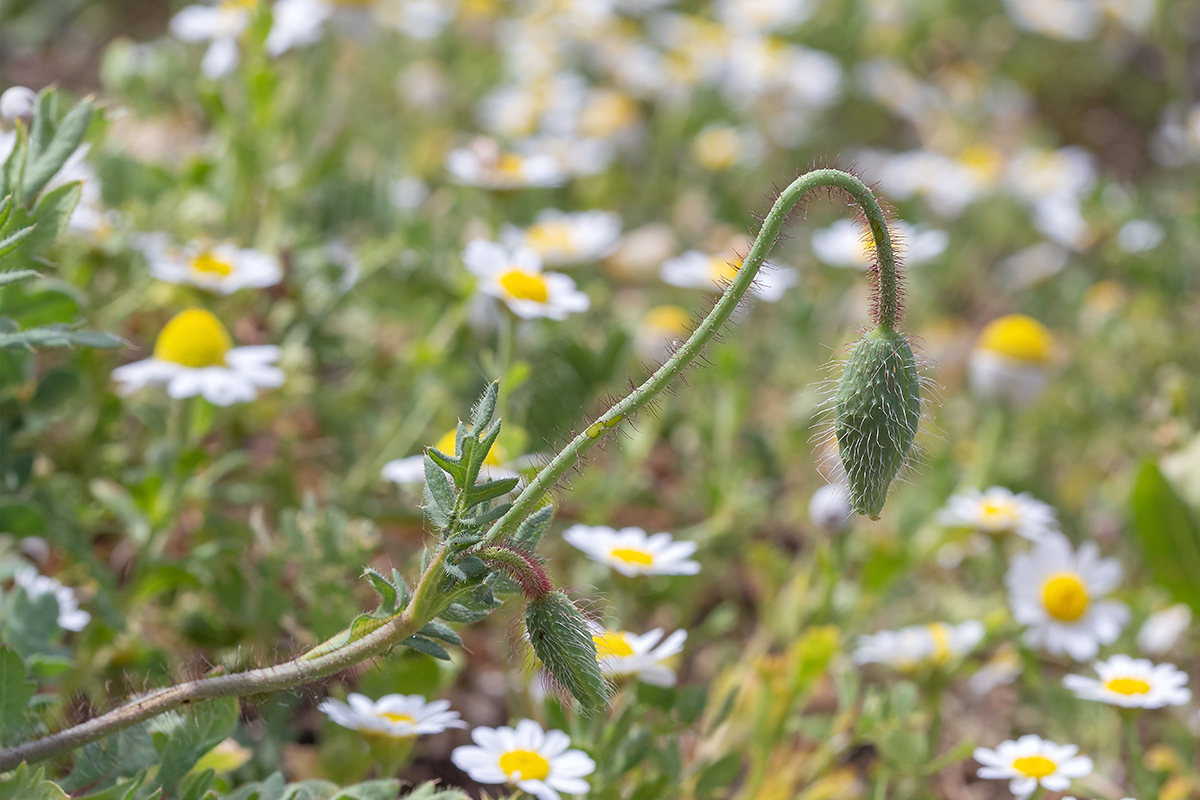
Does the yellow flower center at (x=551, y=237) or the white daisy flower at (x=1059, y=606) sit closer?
the white daisy flower at (x=1059, y=606)

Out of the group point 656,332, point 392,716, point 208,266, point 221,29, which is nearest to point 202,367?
point 208,266

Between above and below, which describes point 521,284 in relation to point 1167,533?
above

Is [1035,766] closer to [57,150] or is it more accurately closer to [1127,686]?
[1127,686]

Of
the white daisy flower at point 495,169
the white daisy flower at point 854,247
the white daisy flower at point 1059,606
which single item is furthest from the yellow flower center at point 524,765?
the white daisy flower at point 854,247

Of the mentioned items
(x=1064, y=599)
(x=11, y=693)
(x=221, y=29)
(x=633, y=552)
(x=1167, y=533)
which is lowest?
(x=1167, y=533)

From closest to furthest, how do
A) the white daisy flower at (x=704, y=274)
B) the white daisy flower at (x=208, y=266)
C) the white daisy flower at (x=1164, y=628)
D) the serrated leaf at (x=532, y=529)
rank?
1. the serrated leaf at (x=532, y=529)
2. the white daisy flower at (x=208, y=266)
3. the white daisy flower at (x=1164, y=628)
4. the white daisy flower at (x=704, y=274)

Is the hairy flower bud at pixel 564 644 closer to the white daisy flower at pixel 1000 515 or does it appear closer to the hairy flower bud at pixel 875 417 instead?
the hairy flower bud at pixel 875 417
